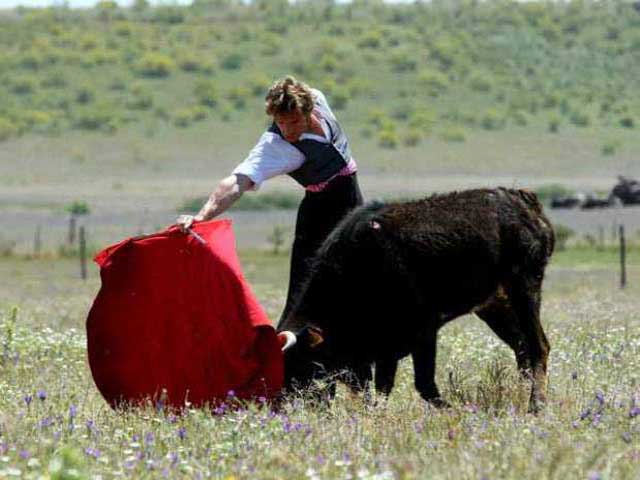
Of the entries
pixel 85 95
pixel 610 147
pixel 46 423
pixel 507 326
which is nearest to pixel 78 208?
pixel 610 147

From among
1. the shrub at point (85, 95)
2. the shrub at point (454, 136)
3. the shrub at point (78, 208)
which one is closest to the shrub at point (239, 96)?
the shrub at point (85, 95)

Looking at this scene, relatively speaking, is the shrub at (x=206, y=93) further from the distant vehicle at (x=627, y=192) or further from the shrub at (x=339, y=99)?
the distant vehicle at (x=627, y=192)

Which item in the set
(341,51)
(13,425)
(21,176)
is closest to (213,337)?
(13,425)

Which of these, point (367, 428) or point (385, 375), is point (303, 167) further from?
point (367, 428)

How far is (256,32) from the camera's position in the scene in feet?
270

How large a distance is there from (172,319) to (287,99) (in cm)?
145

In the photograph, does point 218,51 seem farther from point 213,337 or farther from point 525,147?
point 213,337

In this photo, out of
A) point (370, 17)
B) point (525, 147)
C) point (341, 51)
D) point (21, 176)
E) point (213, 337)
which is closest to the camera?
point (213, 337)

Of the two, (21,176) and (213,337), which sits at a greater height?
(213,337)

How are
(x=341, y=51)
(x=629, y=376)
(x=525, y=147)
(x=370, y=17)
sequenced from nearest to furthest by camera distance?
(x=629, y=376), (x=525, y=147), (x=341, y=51), (x=370, y=17)

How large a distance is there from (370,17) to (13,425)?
78994 millimetres

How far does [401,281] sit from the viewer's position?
10055 millimetres

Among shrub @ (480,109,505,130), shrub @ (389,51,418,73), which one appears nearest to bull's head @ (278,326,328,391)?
shrub @ (480,109,505,130)

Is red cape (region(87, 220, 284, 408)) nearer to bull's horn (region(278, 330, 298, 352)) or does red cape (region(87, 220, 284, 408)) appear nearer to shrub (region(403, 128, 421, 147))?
bull's horn (region(278, 330, 298, 352))
